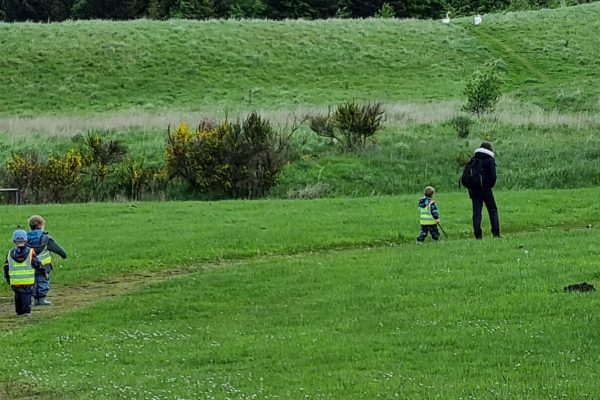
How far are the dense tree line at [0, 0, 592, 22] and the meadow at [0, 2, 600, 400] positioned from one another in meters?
41.4

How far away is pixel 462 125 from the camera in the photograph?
123 ft

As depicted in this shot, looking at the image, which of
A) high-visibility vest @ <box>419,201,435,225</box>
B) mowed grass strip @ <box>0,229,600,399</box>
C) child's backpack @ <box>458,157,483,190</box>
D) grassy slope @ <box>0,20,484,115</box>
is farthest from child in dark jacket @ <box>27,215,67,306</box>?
grassy slope @ <box>0,20,484,115</box>

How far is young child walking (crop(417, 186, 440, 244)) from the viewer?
19136 millimetres

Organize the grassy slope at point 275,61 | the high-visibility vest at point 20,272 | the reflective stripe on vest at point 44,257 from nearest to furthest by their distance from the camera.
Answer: the high-visibility vest at point 20,272 → the reflective stripe on vest at point 44,257 → the grassy slope at point 275,61

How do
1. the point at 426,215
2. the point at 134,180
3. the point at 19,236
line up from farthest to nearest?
the point at 134,180 < the point at 426,215 < the point at 19,236

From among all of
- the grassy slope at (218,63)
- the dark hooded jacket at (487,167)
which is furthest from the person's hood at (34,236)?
the grassy slope at (218,63)

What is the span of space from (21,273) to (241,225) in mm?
8715

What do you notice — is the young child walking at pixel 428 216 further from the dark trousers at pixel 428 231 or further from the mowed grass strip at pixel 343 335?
the mowed grass strip at pixel 343 335

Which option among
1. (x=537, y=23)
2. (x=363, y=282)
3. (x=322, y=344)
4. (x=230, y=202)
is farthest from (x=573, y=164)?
(x=537, y=23)

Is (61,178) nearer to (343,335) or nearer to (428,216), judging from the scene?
(428,216)

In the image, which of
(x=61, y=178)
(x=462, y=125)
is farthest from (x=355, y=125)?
(x=61, y=178)

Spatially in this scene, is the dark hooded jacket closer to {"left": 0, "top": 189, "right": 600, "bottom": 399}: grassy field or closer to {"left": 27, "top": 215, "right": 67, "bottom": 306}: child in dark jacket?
{"left": 0, "top": 189, "right": 600, "bottom": 399}: grassy field

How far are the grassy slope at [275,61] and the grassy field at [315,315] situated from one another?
96.2ft

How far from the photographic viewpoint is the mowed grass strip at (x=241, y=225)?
19.4m
